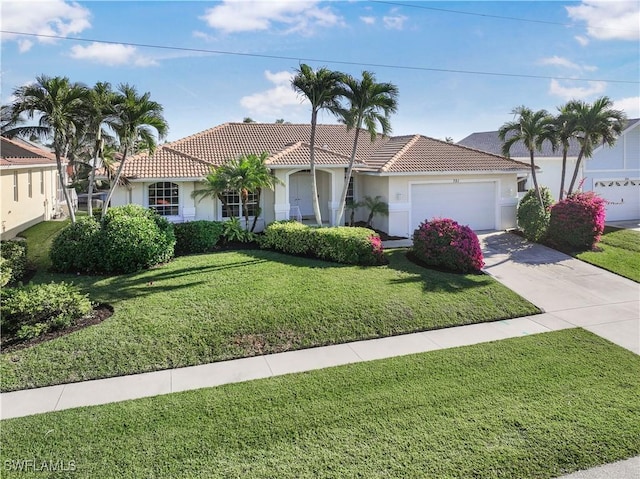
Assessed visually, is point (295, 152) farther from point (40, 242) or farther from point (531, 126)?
point (40, 242)

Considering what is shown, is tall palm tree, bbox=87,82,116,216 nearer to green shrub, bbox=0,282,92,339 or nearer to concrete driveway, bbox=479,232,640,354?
green shrub, bbox=0,282,92,339

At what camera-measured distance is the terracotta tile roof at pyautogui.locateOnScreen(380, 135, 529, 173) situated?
18.6 m

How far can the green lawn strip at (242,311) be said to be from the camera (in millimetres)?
7789

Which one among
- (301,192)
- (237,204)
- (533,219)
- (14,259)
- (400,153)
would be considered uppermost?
(400,153)

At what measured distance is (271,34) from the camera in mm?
16500

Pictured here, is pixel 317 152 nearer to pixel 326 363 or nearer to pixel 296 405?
pixel 326 363

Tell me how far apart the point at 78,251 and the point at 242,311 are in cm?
587

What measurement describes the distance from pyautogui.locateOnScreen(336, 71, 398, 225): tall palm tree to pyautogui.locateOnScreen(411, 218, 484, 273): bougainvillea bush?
13.7 ft

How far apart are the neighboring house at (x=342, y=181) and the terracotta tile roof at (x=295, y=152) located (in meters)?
0.04

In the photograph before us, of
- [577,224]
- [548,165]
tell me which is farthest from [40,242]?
[548,165]

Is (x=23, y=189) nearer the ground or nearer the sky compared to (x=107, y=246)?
nearer the sky

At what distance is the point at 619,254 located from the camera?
16016mm

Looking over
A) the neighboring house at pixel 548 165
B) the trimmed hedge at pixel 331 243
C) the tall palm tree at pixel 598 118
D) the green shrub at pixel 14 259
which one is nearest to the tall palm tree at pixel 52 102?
the green shrub at pixel 14 259

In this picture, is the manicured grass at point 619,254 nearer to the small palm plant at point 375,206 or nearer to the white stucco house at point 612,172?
the white stucco house at point 612,172
